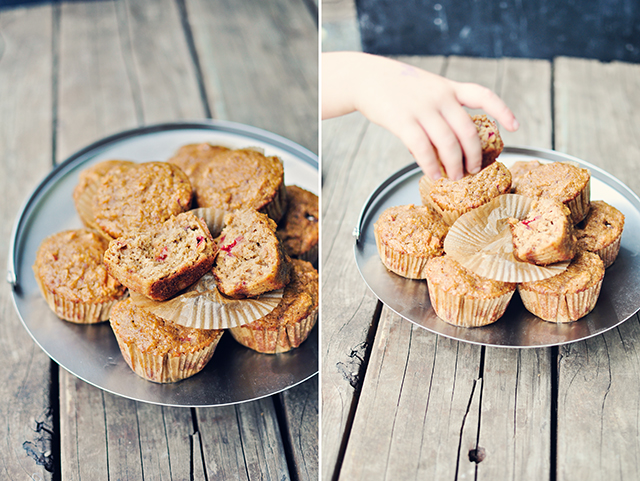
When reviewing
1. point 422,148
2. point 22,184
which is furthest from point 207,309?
point 22,184

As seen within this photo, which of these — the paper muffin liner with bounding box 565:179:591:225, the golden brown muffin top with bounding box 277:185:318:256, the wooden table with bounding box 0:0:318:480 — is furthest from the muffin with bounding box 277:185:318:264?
the paper muffin liner with bounding box 565:179:591:225

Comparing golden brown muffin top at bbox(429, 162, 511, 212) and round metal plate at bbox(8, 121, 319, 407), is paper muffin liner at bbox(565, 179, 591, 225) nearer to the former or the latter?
golden brown muffin top at bbox(429, 162, 511, 212)

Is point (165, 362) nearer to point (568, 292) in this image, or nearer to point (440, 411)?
point (440, 411)

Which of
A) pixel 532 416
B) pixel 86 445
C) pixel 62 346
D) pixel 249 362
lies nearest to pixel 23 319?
pixel 62 346

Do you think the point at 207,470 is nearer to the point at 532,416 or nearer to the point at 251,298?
the point at 251,298

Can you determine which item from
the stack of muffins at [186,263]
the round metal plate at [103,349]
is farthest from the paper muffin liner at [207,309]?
the round metal plate at [103,349]

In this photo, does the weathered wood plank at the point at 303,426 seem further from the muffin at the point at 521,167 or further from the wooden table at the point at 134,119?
the muffin at the point at 521,167
